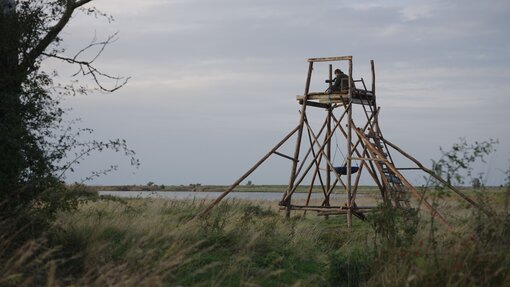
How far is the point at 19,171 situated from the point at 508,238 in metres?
7.31

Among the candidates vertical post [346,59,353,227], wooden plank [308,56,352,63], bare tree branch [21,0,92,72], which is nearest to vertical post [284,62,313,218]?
wooden plank [308,56,352,63]

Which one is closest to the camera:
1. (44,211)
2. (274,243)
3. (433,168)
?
(433,168)

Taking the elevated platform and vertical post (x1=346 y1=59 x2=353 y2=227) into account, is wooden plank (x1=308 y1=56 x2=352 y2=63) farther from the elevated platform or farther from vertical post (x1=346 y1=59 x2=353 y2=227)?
the elevated platform

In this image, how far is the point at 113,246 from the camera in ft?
34.4

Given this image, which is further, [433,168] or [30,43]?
[30,43]

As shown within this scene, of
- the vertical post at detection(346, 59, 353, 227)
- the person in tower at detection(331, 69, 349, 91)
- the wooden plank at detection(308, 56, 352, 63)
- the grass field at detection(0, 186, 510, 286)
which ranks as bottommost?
the grass field at detection(0, 186, 510, 286)

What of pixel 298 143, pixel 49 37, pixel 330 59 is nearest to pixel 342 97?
pixel 330 59

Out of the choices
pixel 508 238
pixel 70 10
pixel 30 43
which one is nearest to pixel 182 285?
pixel 508 238

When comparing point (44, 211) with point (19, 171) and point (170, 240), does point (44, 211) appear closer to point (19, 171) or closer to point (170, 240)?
point (19, 171)

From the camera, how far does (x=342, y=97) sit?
19.6 meters

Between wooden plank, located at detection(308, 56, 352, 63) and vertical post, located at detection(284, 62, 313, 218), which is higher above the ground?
wooden plank, located at detection(308, 56, 352, 63)

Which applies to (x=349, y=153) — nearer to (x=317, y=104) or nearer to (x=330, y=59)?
(x=317, y=104)

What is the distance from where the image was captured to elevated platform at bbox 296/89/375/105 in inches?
774

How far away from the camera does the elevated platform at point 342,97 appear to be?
19656mm
